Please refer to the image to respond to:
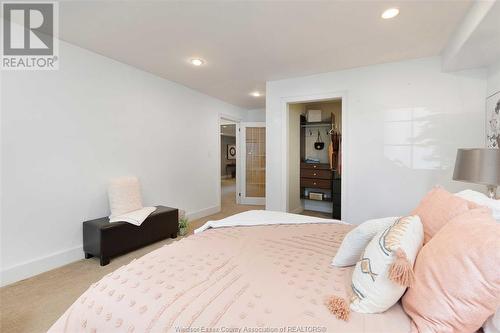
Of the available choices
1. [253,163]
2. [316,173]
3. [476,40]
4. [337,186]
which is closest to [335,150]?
[316,173]

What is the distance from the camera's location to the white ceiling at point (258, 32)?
6.40 feet

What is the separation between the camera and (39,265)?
94.0 inches

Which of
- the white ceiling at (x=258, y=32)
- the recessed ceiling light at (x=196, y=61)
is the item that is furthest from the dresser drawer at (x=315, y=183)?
the recessed ceiling light at (x=196, y=61)

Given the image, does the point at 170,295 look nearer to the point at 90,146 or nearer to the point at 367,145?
the point at 90,146

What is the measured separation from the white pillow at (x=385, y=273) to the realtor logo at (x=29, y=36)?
9.60 ft

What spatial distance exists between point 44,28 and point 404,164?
4.32m

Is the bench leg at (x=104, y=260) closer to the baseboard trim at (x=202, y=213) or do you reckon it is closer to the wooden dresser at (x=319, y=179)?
the baseboard trim at (x=202, y=213)

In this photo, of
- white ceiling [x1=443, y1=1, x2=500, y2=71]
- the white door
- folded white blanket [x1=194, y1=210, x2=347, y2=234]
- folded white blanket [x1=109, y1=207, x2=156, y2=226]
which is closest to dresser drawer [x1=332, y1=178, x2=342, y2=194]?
the white door

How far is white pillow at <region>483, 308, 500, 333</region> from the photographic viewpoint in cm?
78

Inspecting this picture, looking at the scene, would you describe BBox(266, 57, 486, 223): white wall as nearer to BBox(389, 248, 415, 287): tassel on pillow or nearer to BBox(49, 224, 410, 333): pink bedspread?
BBox(49, 224, 410, 333): pink bedspread

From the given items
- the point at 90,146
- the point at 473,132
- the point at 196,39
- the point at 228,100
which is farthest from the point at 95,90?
the point at 473,132

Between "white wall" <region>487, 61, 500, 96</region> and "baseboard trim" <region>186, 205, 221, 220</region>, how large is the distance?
446 centimetres

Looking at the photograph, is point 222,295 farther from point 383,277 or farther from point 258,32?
point 258,32

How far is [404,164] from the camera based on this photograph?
3.07 metres
